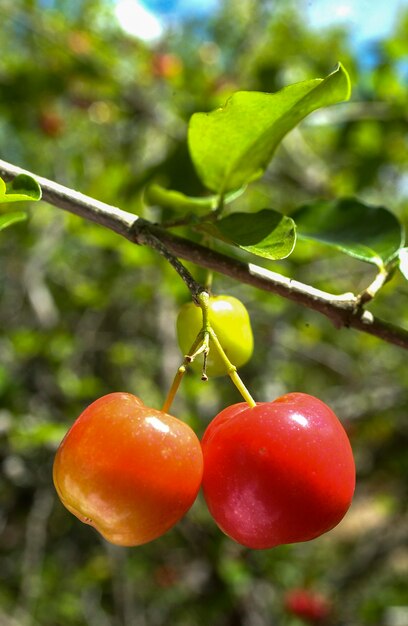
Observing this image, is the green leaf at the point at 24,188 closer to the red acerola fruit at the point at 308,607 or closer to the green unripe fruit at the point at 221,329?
the green unripe fruit at the point at 221,329

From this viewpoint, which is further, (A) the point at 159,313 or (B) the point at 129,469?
(A) the point at 159,313

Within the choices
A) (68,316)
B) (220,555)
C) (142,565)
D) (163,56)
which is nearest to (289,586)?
(142,565)

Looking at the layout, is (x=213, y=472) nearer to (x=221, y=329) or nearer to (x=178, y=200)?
(x=221, y=329)

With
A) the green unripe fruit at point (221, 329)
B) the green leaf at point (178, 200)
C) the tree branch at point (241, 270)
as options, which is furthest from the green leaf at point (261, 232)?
the green leaf at point (178, 200)

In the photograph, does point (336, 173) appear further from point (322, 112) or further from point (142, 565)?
point (142, 565)

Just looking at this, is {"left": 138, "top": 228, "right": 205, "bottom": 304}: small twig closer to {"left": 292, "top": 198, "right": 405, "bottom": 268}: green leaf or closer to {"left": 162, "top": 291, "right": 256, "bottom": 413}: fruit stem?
{"left": 162, "top": 291, "right": 256, "bottom": 413}: fruit stem

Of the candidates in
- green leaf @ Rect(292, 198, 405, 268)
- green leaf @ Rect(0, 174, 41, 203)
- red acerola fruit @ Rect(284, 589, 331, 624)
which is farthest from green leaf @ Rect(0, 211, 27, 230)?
red acerola fruit @ Rect(284, 589, 331, 624)

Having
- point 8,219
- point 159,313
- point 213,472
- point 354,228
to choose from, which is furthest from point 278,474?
point 159,313
